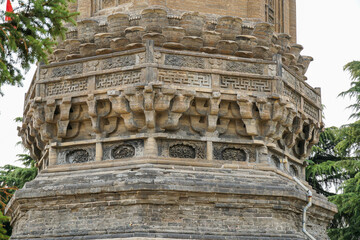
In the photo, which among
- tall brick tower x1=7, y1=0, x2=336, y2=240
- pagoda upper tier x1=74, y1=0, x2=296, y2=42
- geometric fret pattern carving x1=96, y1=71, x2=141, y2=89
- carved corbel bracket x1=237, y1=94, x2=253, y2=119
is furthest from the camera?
pagoda upper tier x1=74, y1=0, x2=296, y2=42

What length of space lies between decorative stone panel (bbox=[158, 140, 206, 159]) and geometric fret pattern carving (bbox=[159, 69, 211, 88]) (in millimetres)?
1292

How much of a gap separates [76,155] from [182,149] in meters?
2.47

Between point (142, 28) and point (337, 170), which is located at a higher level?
point (337, 170)

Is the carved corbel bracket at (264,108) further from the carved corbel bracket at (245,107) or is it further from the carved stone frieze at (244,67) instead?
the carved stone frieze at (244,67)

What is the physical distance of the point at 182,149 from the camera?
15680mm

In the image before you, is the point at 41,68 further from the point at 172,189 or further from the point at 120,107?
the point at 172,189

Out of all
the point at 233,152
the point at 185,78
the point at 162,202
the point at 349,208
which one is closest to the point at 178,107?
the point at 185,78

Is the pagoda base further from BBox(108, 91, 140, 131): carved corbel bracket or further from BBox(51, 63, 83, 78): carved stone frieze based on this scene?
BBox(51, 63, 83, 78): carved stone frieze

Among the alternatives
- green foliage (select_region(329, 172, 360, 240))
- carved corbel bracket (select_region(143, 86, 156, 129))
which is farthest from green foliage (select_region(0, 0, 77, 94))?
green foliage (select_region(329, 172, 360, 240))

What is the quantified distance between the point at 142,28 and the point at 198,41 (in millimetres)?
1292

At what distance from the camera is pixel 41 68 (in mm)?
16578

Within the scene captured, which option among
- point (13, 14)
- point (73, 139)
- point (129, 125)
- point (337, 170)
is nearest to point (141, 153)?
point (129, 125)

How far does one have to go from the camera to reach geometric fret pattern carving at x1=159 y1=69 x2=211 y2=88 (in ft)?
50.8

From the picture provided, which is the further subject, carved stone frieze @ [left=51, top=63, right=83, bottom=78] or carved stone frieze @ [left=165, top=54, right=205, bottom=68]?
carved stone frieze @ [left=51, top=63, right=83, bottom=78]
